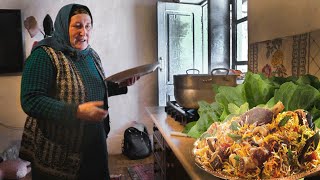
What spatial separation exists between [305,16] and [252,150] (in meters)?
0.88

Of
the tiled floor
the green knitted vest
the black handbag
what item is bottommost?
the tiled floor

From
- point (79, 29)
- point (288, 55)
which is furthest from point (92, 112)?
point (288, 55)

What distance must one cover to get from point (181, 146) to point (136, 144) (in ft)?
7.06

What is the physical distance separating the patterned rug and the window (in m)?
1.41

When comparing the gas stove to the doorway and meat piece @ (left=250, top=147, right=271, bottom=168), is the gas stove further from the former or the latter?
the doorway

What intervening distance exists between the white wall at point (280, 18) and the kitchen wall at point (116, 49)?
72.9 inches

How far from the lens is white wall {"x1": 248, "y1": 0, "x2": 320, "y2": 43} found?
3.90 ft

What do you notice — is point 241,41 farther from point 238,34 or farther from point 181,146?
point 181,146

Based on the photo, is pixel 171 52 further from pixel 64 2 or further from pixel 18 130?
pixel 18 130

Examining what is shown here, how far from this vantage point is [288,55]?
1335 millimetres

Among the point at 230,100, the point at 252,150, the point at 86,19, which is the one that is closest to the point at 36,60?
the point at 86,19

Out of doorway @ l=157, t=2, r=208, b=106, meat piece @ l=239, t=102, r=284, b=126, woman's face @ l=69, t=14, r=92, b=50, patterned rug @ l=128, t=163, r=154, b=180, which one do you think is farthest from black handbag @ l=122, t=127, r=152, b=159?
meat piece @ l=239, t=102, r=284, b=126

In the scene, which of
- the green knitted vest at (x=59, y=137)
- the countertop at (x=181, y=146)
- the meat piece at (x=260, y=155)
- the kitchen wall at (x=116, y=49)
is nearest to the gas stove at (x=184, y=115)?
the countertop at (x=181, y=146)

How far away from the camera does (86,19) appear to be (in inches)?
54.7
